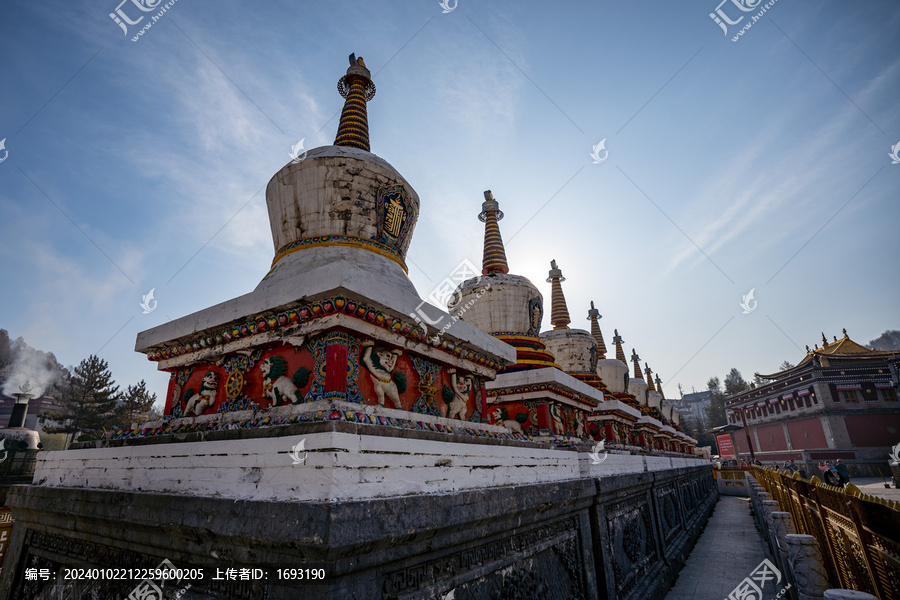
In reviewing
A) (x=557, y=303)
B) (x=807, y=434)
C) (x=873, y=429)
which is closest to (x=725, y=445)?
(x=807, y=434)

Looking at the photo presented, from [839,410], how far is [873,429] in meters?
2.39

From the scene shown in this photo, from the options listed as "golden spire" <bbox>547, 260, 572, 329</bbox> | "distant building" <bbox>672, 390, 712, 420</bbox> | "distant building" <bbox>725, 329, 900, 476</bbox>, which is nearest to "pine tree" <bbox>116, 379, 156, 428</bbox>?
"golden spire" <bbox>547, 260, 572, 329</bbox>

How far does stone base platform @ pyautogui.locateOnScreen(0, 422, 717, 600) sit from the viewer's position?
7.51 ft

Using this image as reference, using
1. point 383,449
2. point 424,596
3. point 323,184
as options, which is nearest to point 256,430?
point 383,449

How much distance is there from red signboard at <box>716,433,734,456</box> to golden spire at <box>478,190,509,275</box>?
2160 inches

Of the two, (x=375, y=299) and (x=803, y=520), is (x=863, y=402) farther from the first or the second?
(x=375, y=299)

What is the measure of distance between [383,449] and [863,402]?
48.7m

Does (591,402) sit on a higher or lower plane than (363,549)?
higher

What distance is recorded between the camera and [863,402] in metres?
36.6

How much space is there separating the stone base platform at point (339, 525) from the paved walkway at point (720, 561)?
3.82 meters

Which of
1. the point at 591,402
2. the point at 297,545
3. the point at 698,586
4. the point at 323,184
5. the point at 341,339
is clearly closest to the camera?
the point at 297,545

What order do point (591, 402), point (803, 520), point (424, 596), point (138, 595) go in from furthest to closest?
point (591, 402) < point (803, 520) < point (138, 595) < point (424, 596)

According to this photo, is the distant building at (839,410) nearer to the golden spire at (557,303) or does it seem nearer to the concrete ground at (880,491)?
the concrete ground at (880,491)

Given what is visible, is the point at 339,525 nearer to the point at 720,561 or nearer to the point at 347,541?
the point at 347,541
